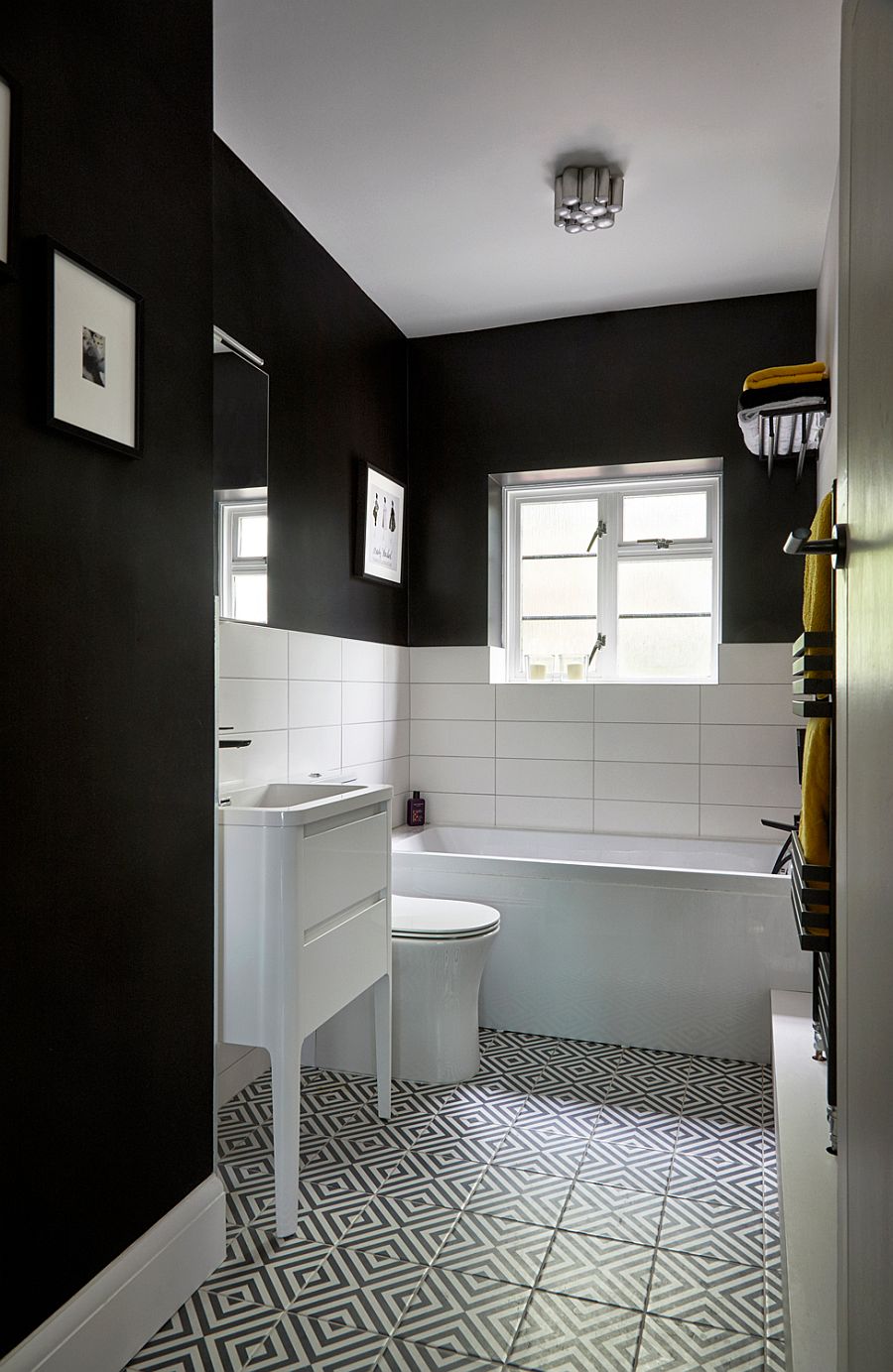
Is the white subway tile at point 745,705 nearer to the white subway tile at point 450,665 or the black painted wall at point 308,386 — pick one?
the white subway tile at point 450,665

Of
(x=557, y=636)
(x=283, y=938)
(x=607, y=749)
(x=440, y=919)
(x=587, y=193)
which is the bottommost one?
(x=440, y=919)

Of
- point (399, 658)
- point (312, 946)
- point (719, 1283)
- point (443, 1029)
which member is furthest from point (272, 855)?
point (399, 658)

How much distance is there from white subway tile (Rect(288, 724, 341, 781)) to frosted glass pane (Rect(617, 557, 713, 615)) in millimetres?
1479

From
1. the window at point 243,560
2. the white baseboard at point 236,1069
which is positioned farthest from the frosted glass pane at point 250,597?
the white baseboard at point 236,1069

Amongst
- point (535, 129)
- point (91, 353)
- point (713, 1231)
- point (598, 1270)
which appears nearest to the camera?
point (91, 353)

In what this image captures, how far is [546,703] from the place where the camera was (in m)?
3.94

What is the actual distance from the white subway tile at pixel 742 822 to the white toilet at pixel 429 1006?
51.3 inches

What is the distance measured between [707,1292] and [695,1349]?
0.16 metres

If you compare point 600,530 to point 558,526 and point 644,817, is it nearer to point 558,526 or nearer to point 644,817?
point 558,526

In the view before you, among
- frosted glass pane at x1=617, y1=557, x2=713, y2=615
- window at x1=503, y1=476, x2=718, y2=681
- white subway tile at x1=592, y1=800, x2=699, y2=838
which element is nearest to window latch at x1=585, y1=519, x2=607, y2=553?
window at x1=503, y1=476, x2=718, y2=681

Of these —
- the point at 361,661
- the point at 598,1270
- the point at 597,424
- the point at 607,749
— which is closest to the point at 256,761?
the point at 361,661

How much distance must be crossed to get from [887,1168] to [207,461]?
1.72 m

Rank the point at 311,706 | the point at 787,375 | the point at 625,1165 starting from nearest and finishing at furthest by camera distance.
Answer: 1. the point at 625,1165
2. the point at 787,375
3. the point at 311,706

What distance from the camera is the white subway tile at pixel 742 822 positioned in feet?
11.9
